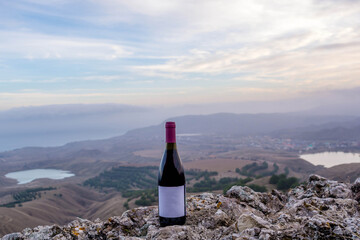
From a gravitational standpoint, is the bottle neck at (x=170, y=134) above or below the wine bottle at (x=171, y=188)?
above

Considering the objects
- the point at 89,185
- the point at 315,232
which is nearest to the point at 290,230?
the point at 315,232

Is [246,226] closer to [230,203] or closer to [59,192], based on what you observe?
[230,203]

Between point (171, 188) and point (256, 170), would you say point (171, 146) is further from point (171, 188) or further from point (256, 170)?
point (256, 170)

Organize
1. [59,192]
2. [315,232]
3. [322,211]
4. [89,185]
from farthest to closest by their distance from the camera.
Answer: [89,185] → [59,192] → [322,211] → [315,232]

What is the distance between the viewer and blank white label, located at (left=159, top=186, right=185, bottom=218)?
3914 millimetres

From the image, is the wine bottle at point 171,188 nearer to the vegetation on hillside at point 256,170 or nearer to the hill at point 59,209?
the hill at point 59,209

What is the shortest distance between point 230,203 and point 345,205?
5.65ft

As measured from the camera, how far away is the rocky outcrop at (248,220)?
286 cm

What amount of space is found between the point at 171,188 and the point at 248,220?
119 centimetres

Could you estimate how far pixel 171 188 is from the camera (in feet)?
13.1

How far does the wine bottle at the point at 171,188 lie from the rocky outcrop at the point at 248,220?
193 millimetres

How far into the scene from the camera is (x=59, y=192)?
312ft

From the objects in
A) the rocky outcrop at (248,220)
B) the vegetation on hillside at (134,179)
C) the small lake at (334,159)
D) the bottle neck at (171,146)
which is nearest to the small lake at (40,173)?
the vegetation on hillside at (134,179)

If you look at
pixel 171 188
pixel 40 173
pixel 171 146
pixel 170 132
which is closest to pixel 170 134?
pixel 170 132
